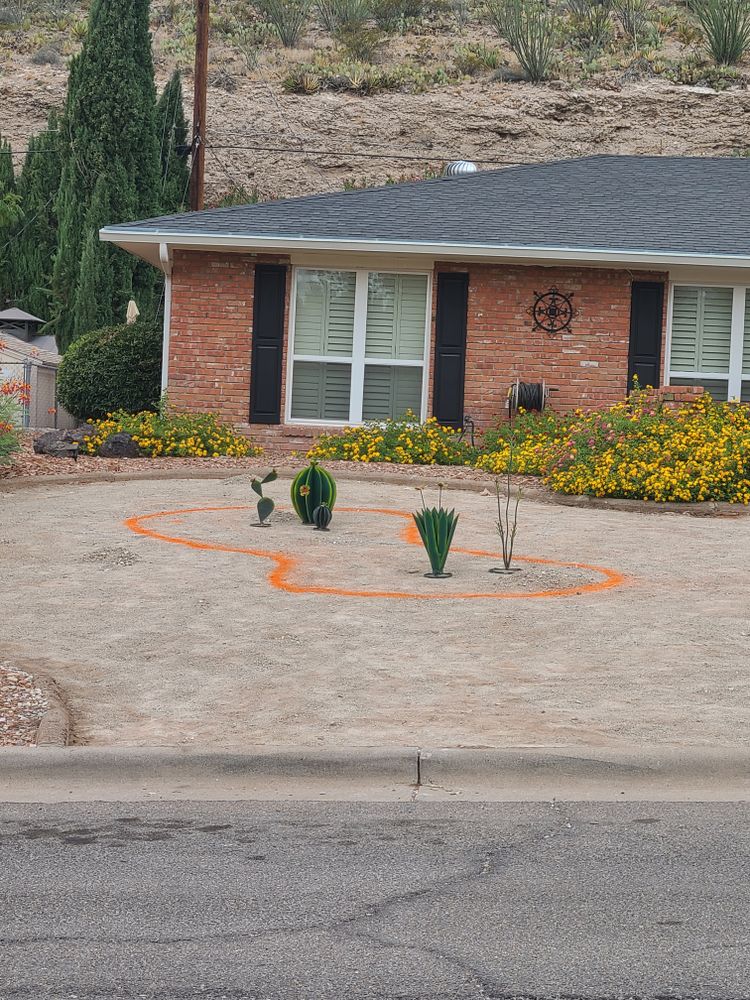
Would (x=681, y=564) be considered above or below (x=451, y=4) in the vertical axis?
below

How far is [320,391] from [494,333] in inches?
101

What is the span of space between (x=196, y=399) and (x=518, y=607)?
424 inches

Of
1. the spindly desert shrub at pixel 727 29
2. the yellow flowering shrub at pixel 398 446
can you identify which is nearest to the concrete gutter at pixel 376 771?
the yellow flowering shrub at pixel 398 446

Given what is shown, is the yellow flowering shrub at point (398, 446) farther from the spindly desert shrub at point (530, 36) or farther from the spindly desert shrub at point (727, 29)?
the spindly desert shrub at point (727, 29)

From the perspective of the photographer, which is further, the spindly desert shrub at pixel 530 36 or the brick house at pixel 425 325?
the spindly desert shrub at pixel 530 36

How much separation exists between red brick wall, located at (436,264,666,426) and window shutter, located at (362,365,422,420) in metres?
0.79

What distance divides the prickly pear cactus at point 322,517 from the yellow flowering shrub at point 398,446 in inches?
205

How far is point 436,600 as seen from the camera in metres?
9.08

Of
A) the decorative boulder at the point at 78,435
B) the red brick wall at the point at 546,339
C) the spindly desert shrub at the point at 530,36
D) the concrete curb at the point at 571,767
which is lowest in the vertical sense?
the concrete curb at the point at 571,767

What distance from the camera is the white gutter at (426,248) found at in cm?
1773

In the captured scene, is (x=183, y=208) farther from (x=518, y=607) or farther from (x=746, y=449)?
(x=518, y=607)

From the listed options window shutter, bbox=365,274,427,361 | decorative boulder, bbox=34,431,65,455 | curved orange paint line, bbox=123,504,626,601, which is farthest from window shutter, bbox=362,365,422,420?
curved orange paint line, bbox=123,504,626,601

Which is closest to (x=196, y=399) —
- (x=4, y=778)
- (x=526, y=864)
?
(x=4, y=778)

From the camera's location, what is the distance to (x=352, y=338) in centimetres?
1886
